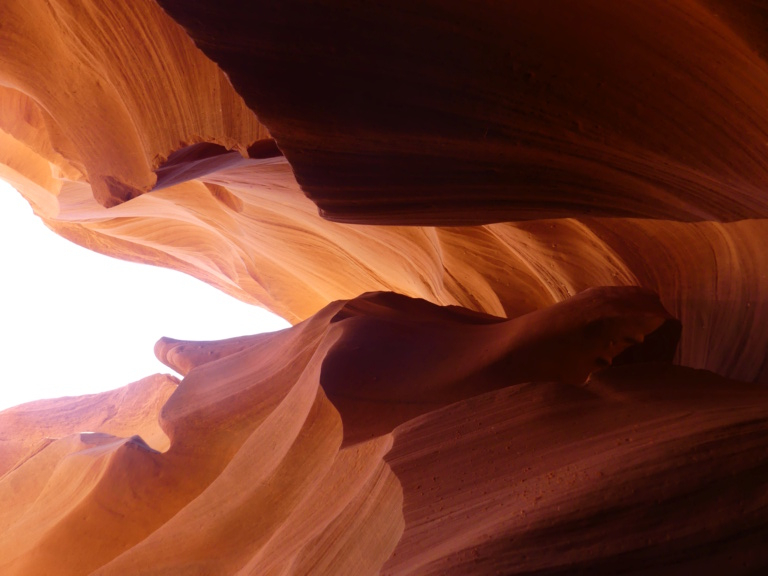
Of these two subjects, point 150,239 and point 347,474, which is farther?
point 150,239

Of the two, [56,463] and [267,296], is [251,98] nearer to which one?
[56,463]

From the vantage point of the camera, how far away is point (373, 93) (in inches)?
52.9

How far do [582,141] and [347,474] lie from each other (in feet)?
3.13

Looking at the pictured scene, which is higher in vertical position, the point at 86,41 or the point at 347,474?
the point at 86,41

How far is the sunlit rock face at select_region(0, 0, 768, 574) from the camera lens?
117 centimetres

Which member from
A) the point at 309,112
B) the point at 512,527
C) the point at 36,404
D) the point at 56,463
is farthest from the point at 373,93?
the point at 36,404

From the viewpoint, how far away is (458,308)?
265cm

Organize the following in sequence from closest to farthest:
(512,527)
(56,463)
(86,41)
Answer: (512,527) < (86,41) < (56,463)

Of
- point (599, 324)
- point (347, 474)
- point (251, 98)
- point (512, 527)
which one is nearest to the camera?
point (512, 527)

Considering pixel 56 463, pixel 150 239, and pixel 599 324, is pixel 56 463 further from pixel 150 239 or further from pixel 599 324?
pixel 599 324

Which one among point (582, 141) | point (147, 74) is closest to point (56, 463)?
point (147, 74)

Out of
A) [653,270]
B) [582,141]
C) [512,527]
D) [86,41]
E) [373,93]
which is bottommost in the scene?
[512,527]

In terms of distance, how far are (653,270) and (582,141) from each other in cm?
80

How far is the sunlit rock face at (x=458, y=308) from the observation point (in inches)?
46.0
